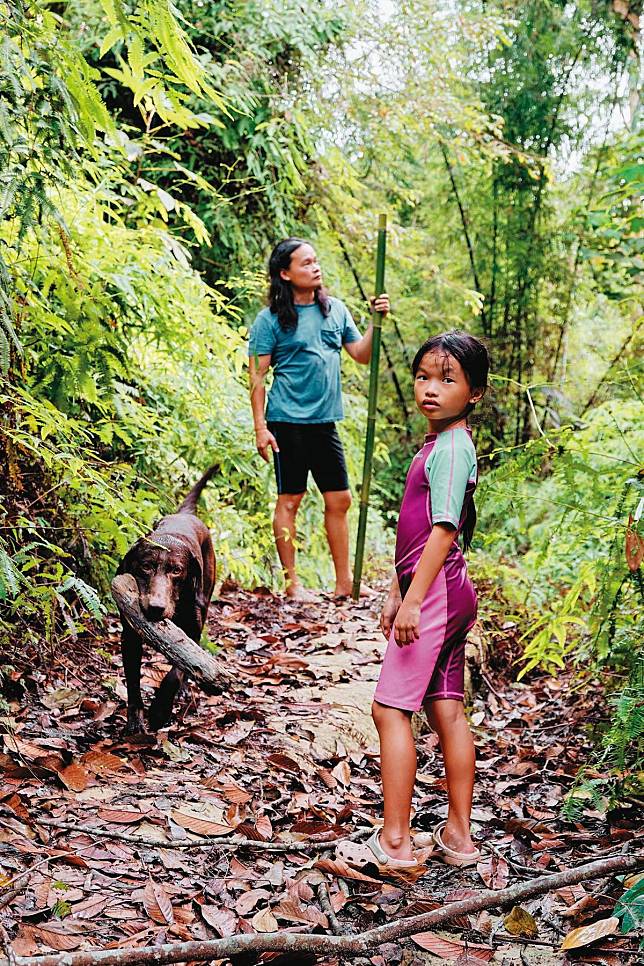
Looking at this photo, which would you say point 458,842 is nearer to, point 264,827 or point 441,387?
point 264,827

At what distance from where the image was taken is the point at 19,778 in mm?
2670

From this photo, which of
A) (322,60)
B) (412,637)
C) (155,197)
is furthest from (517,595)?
(322,60)

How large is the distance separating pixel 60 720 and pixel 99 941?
49.0 inches

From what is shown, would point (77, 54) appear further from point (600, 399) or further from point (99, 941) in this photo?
point (600, 399)

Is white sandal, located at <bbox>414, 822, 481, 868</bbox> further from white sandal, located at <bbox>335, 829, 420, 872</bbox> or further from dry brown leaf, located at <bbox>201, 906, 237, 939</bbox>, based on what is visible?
dry brown leaf, located at <bbox>201, 906, 237, 939</bbox>

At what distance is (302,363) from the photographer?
5.37m

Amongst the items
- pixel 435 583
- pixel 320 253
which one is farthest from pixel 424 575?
pixel 320 253

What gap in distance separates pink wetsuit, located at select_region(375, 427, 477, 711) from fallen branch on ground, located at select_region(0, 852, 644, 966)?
535mm

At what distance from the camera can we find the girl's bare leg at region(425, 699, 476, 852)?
263 centimetres

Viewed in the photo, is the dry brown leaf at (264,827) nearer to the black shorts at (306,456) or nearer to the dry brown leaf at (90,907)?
the dry brown leaf at (90,907)

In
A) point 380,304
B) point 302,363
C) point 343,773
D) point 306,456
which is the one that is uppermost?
point 380,304

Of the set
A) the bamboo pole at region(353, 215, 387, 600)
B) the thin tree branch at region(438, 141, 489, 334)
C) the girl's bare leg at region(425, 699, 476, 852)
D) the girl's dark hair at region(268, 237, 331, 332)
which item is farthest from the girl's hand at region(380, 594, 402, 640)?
the thin tree branch at region(438, 141, 489, 334)

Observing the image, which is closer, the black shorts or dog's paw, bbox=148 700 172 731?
dog's paw, bbox=148 700 172 731

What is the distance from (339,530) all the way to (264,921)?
11.7 feet
